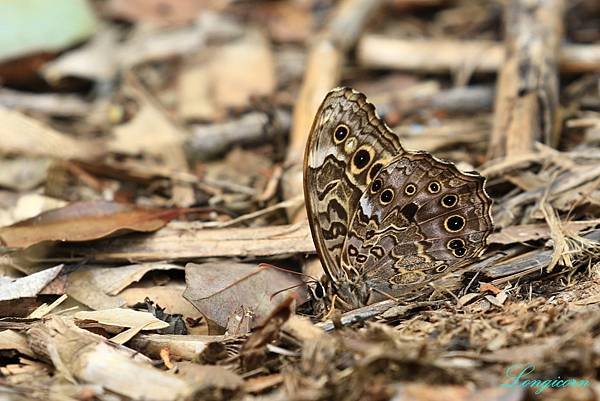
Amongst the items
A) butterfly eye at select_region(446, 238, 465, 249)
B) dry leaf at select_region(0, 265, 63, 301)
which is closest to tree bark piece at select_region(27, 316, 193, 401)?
dry leaf at select_region(0, 265, 63, 301)

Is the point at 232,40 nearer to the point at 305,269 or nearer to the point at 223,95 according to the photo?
the point at 223,95

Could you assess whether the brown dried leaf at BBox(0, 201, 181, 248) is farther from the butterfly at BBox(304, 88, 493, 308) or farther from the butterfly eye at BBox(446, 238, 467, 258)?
the butterfly eye at BBox(446, 238, 467, 258)

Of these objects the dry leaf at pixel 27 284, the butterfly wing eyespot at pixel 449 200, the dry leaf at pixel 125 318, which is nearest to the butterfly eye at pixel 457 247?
the butterfly wing eyespot at pixel 449 200

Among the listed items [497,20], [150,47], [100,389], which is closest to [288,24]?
[150,47]

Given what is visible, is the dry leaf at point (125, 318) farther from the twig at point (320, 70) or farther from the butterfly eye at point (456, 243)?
the butterfly eye at point (456, 243)

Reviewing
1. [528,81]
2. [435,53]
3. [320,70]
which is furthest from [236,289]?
[435,53]

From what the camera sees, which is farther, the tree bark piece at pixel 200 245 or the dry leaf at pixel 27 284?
the tree bark piece at pixel 200 245

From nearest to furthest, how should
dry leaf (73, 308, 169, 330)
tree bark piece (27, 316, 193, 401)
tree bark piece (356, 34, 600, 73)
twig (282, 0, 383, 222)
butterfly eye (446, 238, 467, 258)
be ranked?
Answer: tree bark piece (27, 316, 193, 401) < dry leaf (73, 308, 169, 330) < butterfly eye (446, 238, 467, 258) < twig (282, 0, 383, 222) < tree bark piece (356, 34, 600, 73)

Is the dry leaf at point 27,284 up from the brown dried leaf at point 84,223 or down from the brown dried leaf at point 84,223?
down
